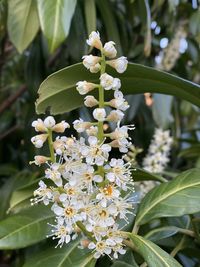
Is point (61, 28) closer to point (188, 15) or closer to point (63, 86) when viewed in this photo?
point (63, 86)

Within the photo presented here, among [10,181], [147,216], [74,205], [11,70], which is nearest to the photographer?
[74,205]

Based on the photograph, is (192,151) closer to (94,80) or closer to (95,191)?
(94,80)

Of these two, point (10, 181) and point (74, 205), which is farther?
point (10, 181)

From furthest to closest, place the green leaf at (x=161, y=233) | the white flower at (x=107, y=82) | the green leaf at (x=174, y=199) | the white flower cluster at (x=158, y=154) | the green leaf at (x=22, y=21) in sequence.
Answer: the white flower cluster at (x=158, y=154) → the green leaf at (x=22, y=21) → the green leaf at (x=161, y=233) → the green leaf at (x=174, y=199) → the white flower at (x=107, y=82)

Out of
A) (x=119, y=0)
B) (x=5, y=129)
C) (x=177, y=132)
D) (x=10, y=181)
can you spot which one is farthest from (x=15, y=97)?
Answer: (x=177, y=132)

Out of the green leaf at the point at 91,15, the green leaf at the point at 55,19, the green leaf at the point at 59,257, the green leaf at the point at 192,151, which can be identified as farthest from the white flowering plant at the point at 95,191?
the green leaf at the point at 192,151

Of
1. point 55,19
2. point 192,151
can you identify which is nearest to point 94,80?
point 55,19

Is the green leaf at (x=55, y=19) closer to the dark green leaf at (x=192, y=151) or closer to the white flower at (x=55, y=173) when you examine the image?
the white flower at (x=55, y=173)
